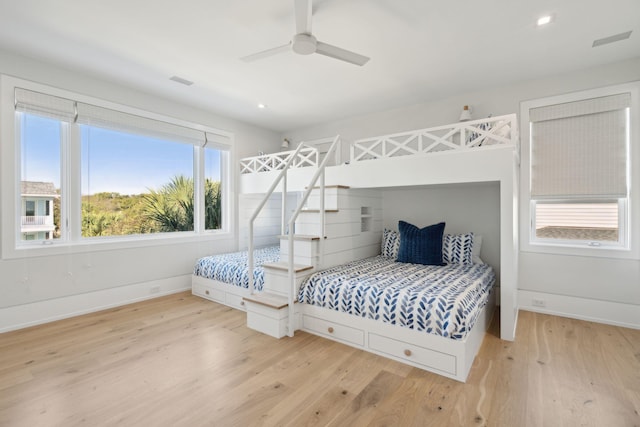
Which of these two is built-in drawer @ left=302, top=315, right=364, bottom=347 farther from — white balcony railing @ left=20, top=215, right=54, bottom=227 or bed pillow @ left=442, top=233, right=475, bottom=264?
white balcony railing @ left=20, top=215, right=54, bottom=227

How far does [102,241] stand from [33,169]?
98cm

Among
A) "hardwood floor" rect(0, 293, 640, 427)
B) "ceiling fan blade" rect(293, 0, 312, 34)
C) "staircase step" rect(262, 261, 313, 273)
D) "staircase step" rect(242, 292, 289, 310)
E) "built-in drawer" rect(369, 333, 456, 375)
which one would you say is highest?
"ceiling fan blade" rect(293, 0, 312, 34)

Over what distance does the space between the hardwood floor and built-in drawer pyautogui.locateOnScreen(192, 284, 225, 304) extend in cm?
77

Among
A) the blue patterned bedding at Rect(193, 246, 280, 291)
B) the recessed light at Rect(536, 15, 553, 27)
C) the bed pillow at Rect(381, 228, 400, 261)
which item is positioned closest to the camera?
the recessed light at Rect(536, 15, 553, 27)

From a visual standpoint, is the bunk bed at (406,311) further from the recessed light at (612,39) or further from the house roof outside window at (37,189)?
the house roof outside window at (37,189)

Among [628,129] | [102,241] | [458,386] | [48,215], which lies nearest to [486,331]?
[458,386]

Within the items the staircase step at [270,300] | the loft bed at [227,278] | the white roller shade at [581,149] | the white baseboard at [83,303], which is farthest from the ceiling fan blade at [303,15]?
the white baseboard at [83,303]

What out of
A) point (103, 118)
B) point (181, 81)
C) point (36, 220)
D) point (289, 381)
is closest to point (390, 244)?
point (289, 381)

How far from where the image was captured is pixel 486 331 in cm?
291

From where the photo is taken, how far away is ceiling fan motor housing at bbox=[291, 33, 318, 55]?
2185mm

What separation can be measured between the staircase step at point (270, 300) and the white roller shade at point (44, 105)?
110 inches

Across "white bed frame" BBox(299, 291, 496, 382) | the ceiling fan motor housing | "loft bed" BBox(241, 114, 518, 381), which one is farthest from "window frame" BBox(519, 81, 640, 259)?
the ceiling fan motor housing

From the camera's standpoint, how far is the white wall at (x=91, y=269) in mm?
2910

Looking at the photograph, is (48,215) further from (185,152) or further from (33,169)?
(185,152)
